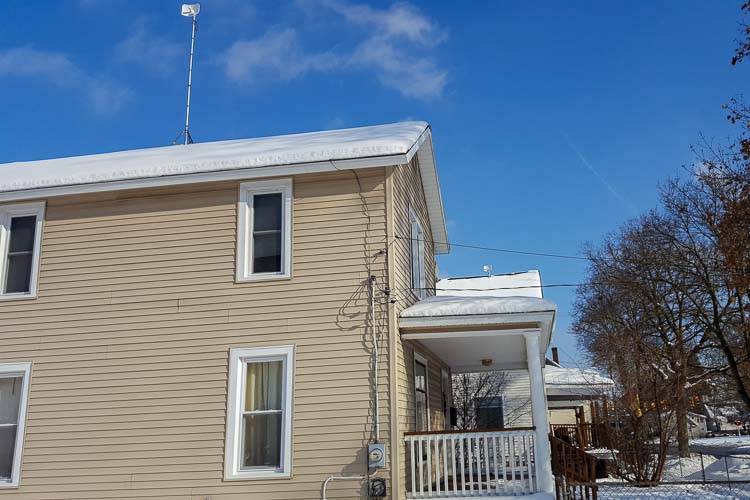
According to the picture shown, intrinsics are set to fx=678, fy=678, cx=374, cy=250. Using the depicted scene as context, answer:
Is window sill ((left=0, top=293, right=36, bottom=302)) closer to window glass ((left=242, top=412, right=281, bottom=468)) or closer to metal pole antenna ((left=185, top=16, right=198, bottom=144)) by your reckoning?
window glass ((left=242, top=412, right=281, bottom=468))

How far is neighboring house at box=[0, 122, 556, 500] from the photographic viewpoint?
907cm

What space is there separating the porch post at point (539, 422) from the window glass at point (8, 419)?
7.43 meters

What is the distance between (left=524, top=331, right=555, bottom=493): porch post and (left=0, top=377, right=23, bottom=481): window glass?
743 centimetres

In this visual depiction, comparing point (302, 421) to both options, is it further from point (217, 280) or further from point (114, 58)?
point (114, 58)

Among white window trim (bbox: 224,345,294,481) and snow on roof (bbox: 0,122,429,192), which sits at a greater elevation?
snow on roof (bbox: 0,122,429,192)

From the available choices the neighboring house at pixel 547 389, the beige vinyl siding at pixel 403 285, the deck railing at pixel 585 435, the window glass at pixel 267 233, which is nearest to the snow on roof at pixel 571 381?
the neighboring house at pixel 547 389

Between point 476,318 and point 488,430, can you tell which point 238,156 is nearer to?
point 476,318

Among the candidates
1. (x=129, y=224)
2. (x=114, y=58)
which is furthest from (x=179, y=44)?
(x=129, y=224)


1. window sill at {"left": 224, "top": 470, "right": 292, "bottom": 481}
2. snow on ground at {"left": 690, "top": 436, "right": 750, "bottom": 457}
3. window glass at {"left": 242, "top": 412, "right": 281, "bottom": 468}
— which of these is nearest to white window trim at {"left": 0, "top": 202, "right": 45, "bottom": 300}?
window glass at {"left": 242, "top": 412, "right": 281, "bottom": 468}

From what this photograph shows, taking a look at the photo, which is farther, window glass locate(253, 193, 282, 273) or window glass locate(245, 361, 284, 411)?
window glass locate(253, 193, 282, 273)

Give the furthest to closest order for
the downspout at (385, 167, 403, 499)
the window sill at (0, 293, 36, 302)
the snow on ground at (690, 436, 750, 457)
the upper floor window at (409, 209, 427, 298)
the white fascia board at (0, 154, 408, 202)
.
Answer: the snow on ground at (690, 436, 750, 457), the upper floor window at (409, 209, 427, 298), the window sill at (0, 293, 36, 302), the white fascia board at (0, 154, 408, 202), the downspout at (385, 167, 403, 499)

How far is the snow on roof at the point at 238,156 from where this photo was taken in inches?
379

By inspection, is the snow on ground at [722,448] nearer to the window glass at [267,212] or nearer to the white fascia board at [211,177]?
the white fascia board at [211,177]

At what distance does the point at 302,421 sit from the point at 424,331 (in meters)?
2.21
